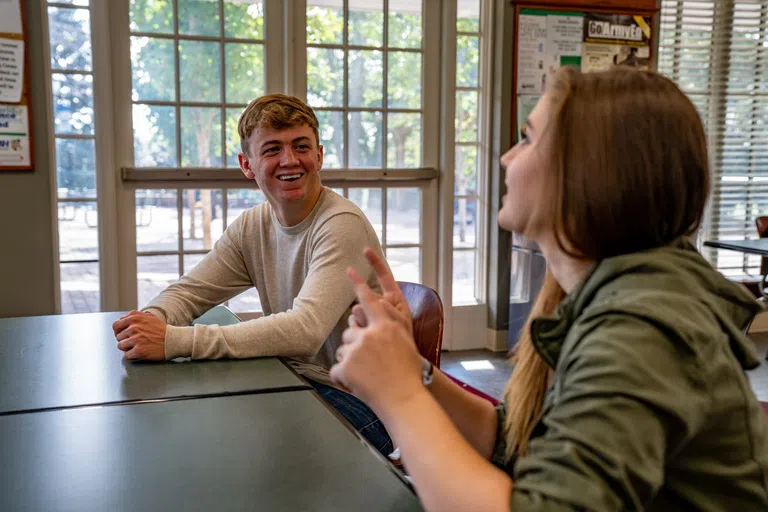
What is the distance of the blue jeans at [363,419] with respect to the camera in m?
1.68

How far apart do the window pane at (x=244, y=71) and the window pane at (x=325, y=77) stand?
273mm

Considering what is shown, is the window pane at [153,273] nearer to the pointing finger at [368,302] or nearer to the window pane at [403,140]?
the window pane at [403,140]

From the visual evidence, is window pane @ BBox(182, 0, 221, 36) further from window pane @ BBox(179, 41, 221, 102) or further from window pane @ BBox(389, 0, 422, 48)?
window pane @ BBox(389, 0, 422, 48)

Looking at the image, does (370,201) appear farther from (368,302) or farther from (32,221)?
(368,302)

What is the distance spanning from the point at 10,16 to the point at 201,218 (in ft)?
4.30

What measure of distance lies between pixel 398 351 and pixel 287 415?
0.47 metres

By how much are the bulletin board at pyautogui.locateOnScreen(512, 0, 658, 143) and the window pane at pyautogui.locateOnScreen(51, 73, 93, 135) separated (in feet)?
7.73

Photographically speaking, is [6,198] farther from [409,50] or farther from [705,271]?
[705,271]

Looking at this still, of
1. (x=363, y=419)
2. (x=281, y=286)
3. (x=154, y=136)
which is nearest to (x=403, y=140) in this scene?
(x=154, y=136)

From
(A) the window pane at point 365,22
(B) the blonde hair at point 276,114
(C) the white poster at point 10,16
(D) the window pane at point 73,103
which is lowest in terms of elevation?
(B) the blonde hair at point 276,114

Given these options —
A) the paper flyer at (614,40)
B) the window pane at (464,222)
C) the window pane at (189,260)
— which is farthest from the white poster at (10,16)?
the paper flyer at (614,40)

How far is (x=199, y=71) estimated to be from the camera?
394 centimetres

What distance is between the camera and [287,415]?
1260 millimetres

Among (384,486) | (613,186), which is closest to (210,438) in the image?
(384,486)
